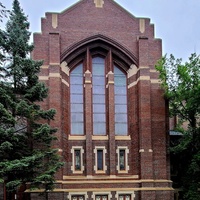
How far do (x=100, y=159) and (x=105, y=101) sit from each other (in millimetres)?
3749

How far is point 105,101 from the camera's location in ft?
91.1

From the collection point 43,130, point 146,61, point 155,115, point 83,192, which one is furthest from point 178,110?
point 43,130

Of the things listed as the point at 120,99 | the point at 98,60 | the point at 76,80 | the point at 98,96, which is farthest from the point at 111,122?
the point at 98,60

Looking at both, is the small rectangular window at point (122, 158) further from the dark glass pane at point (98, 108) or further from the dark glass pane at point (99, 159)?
the dark glass pane at point (98, 108)

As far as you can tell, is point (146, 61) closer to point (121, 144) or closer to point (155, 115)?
point (155, 115)

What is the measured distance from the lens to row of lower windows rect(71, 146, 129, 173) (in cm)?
2650

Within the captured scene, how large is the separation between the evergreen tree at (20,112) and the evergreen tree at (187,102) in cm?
811

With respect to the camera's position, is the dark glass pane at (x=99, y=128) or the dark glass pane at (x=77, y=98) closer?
the dark glass pane at (x=99, y=128)

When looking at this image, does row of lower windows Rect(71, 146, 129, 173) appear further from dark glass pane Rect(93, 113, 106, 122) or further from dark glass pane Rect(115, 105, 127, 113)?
dark glass pane Rect(115, 105, 127, 113)

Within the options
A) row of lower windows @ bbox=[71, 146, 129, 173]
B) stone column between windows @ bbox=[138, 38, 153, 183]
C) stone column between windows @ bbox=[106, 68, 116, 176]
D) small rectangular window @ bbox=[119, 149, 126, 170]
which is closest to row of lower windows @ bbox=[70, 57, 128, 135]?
stone column between windows @ bbox=[106, 68, 116, 176]

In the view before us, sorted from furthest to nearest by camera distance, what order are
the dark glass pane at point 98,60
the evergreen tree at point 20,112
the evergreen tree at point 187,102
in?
the dark glass pane at point 98,60 < the evergreen tree at point 187,102 < the evergreen tree at point 20,112

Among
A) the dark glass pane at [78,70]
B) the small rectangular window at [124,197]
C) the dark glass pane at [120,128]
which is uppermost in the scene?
the dark glass pane at [78,70]

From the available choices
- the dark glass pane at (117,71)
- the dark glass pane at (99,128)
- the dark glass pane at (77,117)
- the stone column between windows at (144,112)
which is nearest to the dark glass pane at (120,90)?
the dark glass pane at (117,71)

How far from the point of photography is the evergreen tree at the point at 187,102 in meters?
25.6
